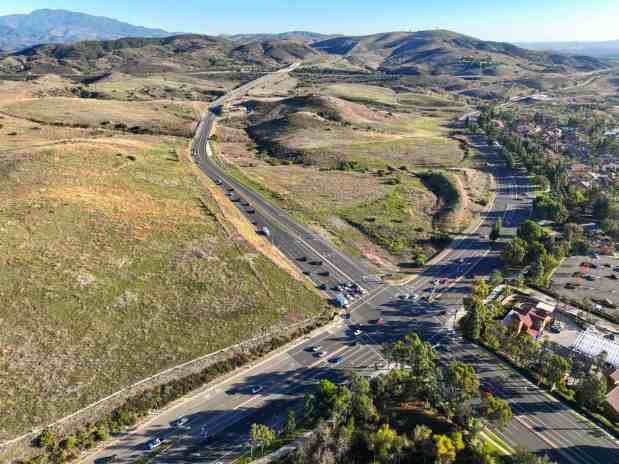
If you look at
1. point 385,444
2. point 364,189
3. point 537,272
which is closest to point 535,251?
point 537,272

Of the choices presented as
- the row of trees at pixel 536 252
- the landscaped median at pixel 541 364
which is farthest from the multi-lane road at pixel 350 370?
the row of trees at pixel 536 252

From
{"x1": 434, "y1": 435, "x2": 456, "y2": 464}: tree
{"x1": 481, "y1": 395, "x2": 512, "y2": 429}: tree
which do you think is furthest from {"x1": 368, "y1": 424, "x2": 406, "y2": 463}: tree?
{"x1": 481, "y1": 395, "x2": 512, "y2": 429}: tree

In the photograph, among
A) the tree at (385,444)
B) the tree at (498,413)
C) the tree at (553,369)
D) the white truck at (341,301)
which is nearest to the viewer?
the tree at (385,444)

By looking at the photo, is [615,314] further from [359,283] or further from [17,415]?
[17,415]

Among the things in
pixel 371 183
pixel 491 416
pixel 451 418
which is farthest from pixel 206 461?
pixel 371 183

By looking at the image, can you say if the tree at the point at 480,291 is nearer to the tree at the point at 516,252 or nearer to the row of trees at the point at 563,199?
the tree at the point at 516,252

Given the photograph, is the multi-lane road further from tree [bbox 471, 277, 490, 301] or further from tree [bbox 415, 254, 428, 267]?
tree [bbox 471, 277, 490, 301]

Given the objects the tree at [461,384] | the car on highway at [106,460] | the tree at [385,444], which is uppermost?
the tree at [461,384]
